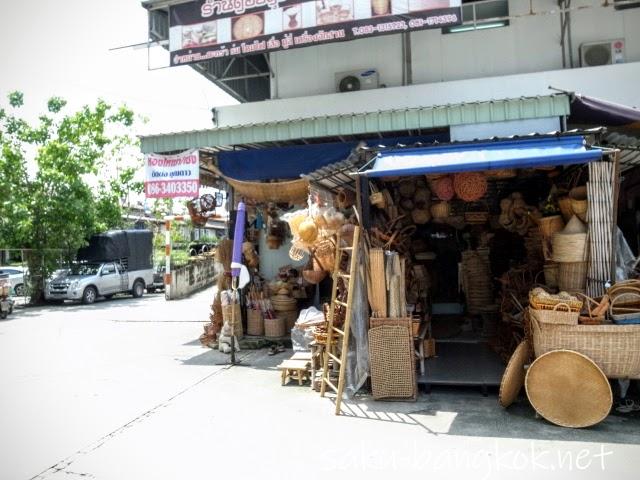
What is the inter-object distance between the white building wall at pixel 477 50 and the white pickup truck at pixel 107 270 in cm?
1256

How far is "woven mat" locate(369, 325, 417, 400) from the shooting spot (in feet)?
18.7

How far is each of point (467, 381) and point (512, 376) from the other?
0.86 meters

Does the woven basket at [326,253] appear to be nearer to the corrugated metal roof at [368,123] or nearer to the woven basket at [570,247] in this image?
the corrugated metal roof at [368,123]

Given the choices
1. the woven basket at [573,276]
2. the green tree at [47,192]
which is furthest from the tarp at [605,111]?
the green tree at [47,192]

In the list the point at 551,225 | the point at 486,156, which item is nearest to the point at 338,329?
the point at 486,156

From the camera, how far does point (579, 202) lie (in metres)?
5.65

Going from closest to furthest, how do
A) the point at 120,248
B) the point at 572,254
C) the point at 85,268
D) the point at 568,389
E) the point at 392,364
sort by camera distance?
1. the point at 568,389
2. the point at 572,254
3. the point at 392,364
4. the point at 85,268
5. the point at 120,248

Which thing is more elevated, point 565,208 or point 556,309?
point 565,208

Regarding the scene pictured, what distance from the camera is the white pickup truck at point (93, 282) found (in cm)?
1850

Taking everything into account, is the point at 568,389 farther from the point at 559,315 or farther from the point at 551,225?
the point at 551,225

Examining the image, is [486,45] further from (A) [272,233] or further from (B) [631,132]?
(A) [272,233]

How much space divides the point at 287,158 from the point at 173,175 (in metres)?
2.24

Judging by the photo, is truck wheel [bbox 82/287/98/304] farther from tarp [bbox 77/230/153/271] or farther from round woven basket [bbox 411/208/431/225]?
round woven basket [bbox 411/208/431/225]

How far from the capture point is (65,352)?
9.41m
